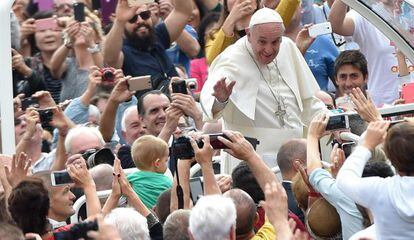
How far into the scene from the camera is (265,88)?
11.7 m

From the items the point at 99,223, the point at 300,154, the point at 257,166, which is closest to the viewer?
the point at 99,223

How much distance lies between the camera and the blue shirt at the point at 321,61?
1399cm

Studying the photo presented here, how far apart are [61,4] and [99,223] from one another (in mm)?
8760

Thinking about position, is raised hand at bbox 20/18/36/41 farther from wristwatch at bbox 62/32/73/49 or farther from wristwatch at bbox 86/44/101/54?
wristwatch at bbox 86/44/101/54

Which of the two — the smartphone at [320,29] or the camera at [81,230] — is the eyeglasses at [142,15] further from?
the camera at [81,230]

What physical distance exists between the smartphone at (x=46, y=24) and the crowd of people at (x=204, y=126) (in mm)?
21

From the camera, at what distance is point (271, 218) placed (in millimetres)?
7656

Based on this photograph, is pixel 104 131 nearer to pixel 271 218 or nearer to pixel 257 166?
pixel 257 166

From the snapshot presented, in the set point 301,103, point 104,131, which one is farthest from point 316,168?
point 104,131

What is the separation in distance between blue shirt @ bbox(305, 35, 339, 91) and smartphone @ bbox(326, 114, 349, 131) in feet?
14.4

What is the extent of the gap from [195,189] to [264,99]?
6.22 feet

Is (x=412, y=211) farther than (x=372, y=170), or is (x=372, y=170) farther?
(x=372, y=170)

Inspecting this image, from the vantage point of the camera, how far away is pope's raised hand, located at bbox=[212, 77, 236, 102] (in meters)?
11.1

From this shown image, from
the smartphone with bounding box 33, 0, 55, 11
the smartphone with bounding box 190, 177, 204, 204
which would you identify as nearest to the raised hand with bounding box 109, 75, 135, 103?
the smartphone with bounding box 190, 177, 204, 204
